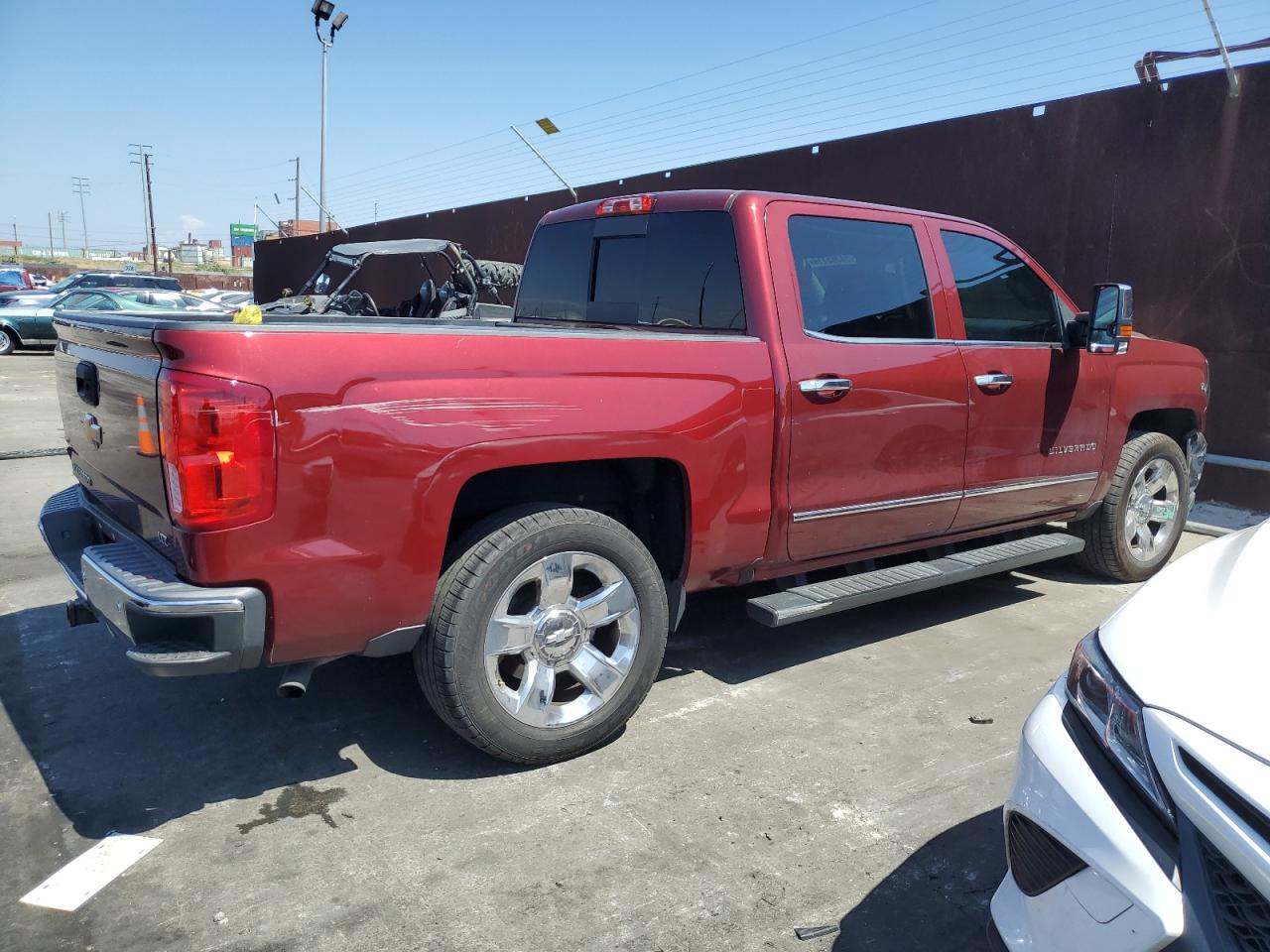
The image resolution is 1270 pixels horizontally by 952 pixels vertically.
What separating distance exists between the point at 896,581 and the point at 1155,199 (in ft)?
17.3

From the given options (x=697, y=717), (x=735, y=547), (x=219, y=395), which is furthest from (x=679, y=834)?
(x=219, y=395)

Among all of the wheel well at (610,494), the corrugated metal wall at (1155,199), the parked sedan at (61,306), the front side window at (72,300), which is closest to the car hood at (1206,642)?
the wheel well at (610,494)

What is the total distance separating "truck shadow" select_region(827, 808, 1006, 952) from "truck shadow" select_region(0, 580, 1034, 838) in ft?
4.11

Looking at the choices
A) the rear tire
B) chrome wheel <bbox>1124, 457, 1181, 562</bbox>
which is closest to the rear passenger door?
the rear tire

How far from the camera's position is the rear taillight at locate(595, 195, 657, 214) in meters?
4.26

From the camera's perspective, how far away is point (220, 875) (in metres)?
2.63

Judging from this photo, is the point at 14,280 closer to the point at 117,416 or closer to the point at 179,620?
the point at 117,416

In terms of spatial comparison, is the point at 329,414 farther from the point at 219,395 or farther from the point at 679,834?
the point at 679,834

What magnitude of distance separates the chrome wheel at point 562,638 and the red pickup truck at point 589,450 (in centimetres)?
1

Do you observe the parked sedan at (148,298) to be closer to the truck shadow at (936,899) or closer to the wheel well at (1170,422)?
the wheel well at (1170,422)

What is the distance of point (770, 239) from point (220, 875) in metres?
2.87

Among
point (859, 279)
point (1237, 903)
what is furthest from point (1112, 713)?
point (859, 279)

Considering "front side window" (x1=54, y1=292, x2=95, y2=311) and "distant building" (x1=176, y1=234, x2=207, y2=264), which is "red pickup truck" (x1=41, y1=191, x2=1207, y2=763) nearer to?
"front side window" (x1=54, y1=292, x2=95, y2=311)

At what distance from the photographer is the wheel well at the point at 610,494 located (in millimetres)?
3266
